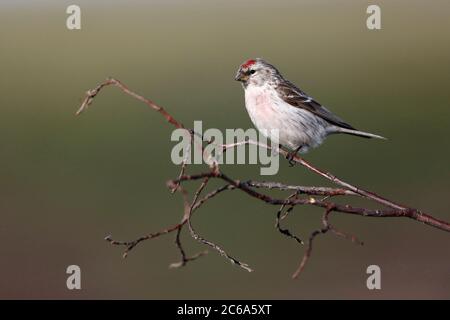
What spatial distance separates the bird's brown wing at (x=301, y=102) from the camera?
22.9ft

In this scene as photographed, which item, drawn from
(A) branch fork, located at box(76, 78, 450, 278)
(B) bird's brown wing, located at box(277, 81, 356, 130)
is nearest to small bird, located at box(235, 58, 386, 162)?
(B) bird's brown wing, located at box(277, 81, 356, 130)

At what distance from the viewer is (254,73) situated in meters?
6.87

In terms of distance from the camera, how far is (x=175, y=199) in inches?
557

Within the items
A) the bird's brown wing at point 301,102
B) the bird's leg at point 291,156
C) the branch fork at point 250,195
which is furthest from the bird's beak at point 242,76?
the branch fork at point 250,195

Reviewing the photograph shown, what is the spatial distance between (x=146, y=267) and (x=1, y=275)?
224 cm

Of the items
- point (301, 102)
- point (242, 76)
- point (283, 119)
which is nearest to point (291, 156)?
point (283, 119)

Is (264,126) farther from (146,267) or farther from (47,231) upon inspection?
(47,231)

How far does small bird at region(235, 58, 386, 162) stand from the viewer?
22.0ft

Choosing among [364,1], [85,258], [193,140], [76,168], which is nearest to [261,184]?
[193,140]

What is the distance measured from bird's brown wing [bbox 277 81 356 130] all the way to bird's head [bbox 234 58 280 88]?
17 cm

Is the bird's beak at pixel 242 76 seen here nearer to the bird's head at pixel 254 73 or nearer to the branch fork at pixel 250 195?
the bird's head at pixel 254 73

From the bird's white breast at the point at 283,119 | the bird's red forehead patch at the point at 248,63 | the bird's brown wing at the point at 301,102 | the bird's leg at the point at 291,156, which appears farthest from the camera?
the bird's brown wing at the point at 301,102

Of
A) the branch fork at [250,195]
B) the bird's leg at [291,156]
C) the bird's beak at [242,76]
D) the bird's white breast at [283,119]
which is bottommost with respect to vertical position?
the branch fork at [250,195]

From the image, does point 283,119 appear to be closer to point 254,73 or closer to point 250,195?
point 254,73
